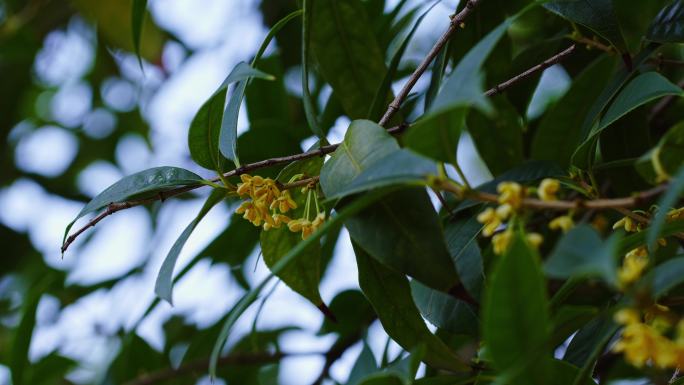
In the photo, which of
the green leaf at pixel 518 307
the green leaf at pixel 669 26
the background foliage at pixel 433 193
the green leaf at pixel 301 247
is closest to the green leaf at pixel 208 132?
the background foliage at pixel 433 193

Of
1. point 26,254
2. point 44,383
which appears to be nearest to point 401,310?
point 44,383

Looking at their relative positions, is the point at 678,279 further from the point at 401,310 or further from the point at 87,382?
the point at 87,382

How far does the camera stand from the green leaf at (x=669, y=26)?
0.71 m

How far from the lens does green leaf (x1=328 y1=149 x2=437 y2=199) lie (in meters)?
0.47

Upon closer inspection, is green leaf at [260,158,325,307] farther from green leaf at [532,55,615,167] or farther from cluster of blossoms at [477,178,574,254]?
green leaf at [532,55,615,167]

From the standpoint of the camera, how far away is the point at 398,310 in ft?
2.08

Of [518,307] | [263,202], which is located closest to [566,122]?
[263,202]

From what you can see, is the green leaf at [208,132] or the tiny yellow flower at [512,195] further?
the green leaf at [208,132]

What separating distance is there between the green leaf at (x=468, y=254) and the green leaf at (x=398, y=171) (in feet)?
0.42

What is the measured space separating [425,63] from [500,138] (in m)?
0.31

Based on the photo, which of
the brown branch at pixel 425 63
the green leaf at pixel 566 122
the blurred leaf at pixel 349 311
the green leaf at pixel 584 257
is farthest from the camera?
the blurred leaf at pixel 349 311

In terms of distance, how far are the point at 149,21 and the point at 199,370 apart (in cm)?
75

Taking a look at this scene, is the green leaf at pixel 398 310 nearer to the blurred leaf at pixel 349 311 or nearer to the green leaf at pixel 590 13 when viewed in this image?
the green leaf at pixel 590 13

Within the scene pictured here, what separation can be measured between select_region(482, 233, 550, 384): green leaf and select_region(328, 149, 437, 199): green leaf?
8 cm
